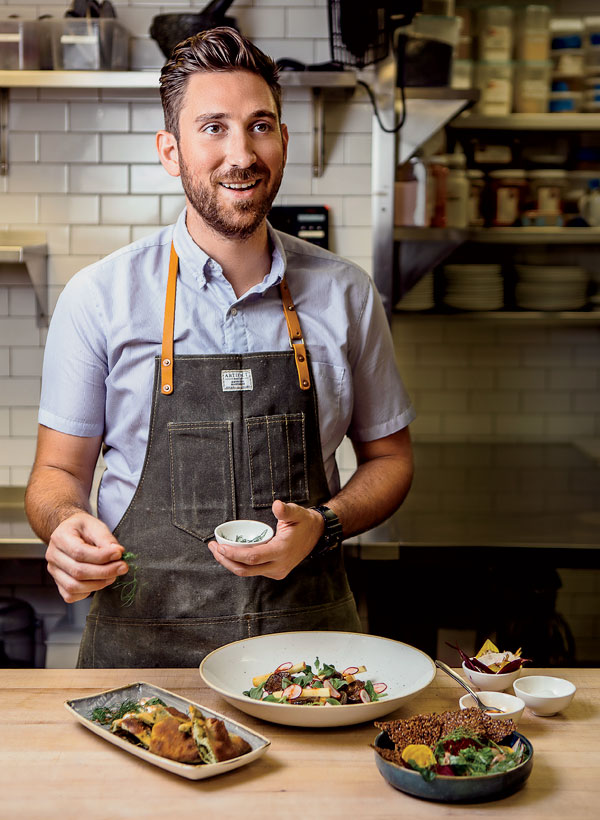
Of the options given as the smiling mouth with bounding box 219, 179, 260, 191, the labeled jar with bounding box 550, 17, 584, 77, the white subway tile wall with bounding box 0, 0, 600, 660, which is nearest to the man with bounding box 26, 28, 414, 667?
the smiling mouth with bounding box 219, 179, 260, 191

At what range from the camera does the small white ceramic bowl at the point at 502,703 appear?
4.70 feet

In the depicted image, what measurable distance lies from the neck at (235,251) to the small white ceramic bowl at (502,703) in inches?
38.9

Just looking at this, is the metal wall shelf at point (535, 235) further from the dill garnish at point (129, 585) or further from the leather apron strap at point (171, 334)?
the dill garnish at point (129, 585)

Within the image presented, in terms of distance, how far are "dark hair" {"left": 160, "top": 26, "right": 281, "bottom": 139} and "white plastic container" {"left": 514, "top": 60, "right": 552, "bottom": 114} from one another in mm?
2350

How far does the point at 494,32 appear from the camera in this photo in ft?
13.0

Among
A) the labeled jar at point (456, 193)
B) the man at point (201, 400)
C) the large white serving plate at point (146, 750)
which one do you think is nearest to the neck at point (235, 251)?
the man at point (201, 400)

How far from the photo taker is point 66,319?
2.01 meters

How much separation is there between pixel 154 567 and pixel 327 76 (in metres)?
2.22

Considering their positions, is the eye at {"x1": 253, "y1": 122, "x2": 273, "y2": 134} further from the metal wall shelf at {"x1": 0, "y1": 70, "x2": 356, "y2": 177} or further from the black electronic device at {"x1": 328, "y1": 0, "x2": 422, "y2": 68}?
the metal wall shelf at {"x1": 0, "y1": 70, "x2": 356, "y2": 177}

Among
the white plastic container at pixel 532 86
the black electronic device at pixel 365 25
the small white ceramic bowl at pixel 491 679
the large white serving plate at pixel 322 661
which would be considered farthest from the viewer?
the white plastic container at pixel 532 86

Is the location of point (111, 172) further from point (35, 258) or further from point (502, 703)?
point (502, 703)

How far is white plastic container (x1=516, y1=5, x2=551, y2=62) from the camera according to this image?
403cm

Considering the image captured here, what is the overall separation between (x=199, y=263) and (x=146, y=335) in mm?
191

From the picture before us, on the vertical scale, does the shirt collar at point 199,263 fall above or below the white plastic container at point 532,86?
below
